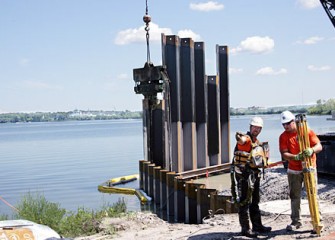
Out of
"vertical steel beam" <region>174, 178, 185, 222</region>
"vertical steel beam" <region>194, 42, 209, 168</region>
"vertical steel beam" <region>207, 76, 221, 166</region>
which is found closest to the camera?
"vertical steel beam" <region>174, 178, 185, 222</region>

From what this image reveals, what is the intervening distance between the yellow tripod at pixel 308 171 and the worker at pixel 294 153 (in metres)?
0.10

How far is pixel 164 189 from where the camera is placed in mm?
16203

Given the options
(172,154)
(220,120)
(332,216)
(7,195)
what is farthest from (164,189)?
(7,195)

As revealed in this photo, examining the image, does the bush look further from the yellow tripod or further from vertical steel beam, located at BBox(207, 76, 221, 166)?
vertical steel beam, located at BBox(207, 76, 221, 166)

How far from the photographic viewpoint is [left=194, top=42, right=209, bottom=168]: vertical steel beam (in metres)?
18.9

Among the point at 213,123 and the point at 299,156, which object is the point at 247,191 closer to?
the point at 299,156

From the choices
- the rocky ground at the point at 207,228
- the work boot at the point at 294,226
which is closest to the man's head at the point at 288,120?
the work boot at the point at 294,226

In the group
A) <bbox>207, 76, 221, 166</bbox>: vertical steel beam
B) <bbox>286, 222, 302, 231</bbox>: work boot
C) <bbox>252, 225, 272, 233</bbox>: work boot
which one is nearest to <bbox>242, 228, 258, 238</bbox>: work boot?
<bbox>252, 225, 272, 233</bbox>: work boot

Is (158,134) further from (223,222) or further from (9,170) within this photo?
(9,170)

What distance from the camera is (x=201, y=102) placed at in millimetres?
19125

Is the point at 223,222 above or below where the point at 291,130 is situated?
below

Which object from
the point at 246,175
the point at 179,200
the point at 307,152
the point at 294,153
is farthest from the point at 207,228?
the point at 179,200

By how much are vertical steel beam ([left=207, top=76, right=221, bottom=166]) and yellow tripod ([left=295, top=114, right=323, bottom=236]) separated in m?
12.4

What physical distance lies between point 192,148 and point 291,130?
1106cm
